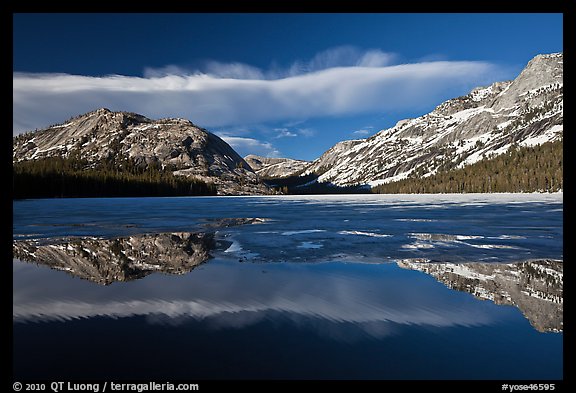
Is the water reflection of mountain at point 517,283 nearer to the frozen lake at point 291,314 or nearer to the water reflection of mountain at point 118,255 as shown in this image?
the frozen lake at point 291,314

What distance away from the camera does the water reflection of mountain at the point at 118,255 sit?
13.7 m

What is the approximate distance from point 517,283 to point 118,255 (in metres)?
17.8

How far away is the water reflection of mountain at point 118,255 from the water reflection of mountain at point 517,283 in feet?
35.6

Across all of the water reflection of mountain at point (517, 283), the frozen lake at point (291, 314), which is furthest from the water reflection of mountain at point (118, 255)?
the water reflection of mountain at point (517, 283)

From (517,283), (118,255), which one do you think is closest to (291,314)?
(517,283)

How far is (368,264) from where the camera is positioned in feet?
48.5

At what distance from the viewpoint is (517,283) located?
11.0 meters

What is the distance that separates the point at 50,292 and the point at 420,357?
11729mm

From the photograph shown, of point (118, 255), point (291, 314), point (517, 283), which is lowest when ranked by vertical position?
point (291, 314)

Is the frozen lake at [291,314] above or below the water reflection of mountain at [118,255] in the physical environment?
below

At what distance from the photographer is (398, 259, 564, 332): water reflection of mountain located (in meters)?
8.77

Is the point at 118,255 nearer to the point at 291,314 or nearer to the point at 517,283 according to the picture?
the point at 291,314

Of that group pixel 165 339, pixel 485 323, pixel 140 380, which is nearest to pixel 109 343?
pixel 165 339
